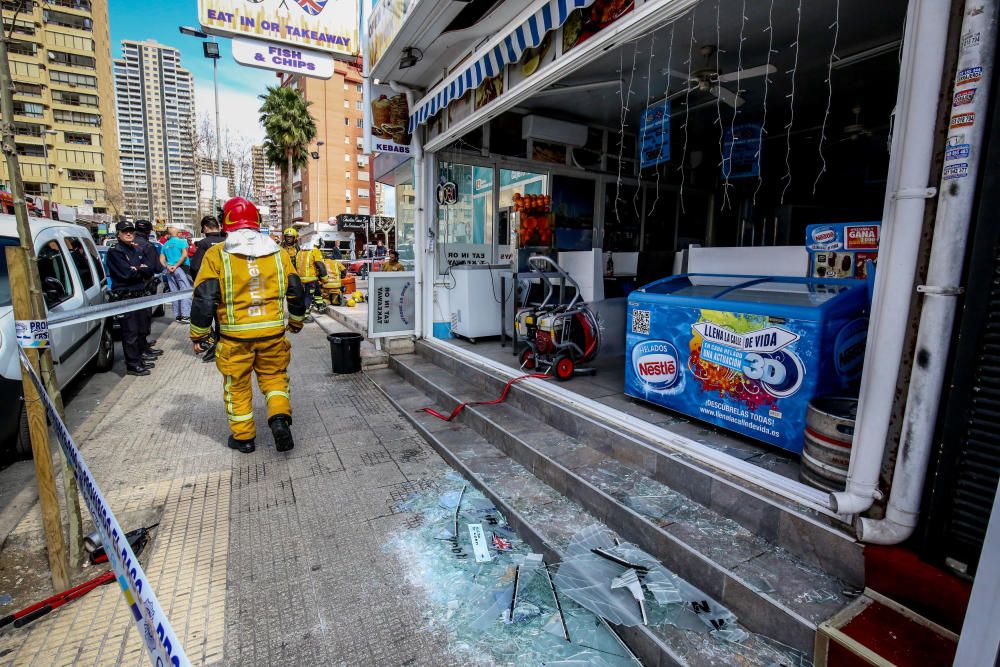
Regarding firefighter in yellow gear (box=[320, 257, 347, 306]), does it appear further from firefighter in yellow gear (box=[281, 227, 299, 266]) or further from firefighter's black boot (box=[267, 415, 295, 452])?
firefighter's black boot (box=[267, 415, 295, 452])

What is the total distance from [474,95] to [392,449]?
418 centimetres

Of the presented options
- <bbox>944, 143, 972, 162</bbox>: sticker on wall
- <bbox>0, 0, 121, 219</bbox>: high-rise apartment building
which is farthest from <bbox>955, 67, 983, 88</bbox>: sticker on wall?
<bbox>0, 0, 121, 219</bbox>: high-rise apartment building

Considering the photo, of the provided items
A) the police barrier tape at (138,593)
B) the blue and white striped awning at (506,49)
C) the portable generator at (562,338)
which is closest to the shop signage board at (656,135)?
the portable generator at (562,338)

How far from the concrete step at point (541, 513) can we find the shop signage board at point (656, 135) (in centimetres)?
452

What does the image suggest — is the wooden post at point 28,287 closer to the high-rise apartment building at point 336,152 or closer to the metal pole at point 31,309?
the metal pole at point 31,309

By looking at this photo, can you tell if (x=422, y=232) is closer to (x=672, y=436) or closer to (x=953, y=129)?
(x=672, y=436)

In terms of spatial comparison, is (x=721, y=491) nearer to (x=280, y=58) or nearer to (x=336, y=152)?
(x=280, y=58)

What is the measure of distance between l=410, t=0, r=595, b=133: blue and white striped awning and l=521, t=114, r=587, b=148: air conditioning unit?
2278 mm

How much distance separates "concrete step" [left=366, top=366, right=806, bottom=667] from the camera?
74.8 inches

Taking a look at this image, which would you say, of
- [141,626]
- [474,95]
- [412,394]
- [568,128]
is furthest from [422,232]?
[141,626]

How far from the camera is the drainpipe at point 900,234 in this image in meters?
1.85

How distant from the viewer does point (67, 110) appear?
153 feet

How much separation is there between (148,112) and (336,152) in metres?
25.2

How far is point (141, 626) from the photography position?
1.18 metres
